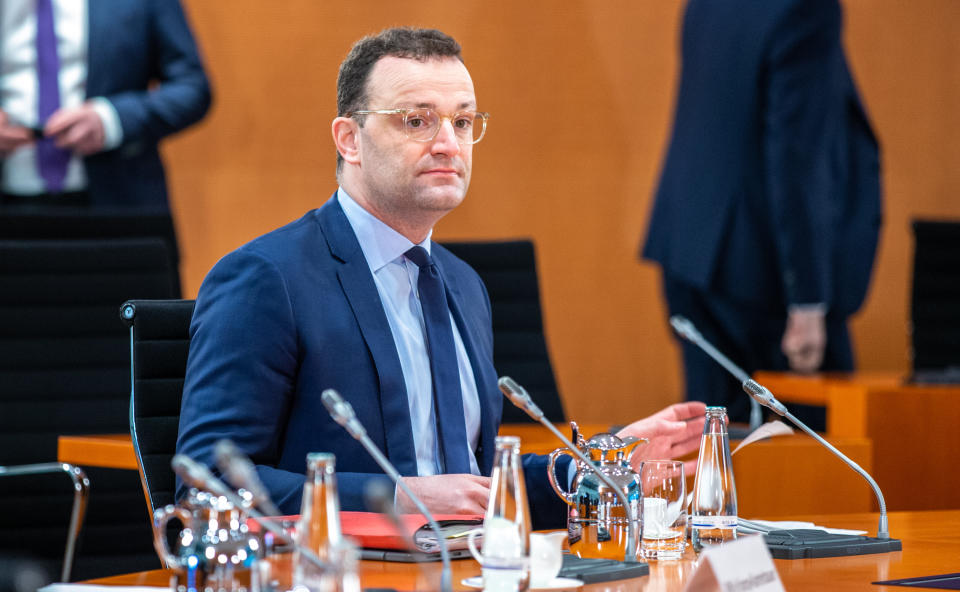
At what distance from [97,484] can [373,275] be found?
3.86 ft

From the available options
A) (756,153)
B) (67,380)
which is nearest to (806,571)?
(67,380)

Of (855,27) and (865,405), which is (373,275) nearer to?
(865,405)

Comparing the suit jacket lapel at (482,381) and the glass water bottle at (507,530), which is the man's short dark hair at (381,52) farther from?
the glass water bottle at (507,530)

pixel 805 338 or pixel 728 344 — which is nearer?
pixel 805 338

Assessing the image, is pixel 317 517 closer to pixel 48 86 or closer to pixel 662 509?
pixel 662 509

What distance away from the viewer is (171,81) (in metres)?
4.16

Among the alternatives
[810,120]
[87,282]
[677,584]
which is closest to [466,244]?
[87,282]

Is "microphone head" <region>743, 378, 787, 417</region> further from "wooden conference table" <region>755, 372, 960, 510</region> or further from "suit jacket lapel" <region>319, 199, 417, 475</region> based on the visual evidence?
"wooden conference table" <region>755, 372, 960, 510</region>

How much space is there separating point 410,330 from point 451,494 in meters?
0.47

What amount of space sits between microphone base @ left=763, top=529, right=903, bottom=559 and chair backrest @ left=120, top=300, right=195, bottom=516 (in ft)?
3.03

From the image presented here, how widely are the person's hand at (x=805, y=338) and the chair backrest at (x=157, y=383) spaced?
8.43 feet

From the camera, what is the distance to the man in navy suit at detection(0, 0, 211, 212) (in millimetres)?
3945

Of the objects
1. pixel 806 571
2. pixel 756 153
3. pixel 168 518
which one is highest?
pixel 756 153

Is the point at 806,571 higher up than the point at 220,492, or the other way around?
the point at 220,492
